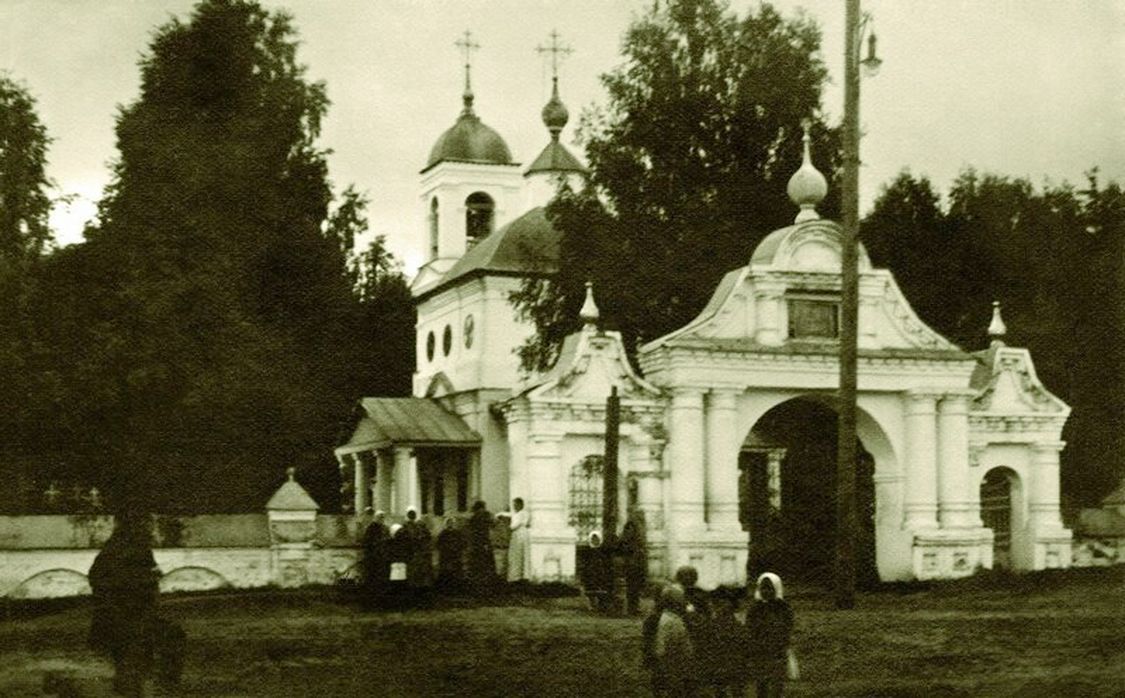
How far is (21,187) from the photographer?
1894cm

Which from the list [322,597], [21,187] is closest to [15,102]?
[21,187]

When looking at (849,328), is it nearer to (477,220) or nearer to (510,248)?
(510,248)

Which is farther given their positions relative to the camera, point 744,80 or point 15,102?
point 744,80

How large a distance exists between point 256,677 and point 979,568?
15.4 metres

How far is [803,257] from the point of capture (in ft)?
89.5

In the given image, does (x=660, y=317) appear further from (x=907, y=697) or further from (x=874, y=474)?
(x=907, y=697)

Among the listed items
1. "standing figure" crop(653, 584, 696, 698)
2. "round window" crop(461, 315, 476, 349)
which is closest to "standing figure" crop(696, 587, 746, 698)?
"standing figure" crop(653, 584, 696, 698)

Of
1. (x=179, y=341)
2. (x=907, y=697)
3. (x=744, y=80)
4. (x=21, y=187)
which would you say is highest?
Result: (x=744, y=80)

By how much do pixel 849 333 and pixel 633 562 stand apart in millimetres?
3713

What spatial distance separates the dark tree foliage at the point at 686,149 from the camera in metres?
32.7

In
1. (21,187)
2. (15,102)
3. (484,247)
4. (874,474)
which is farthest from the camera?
(484,247)

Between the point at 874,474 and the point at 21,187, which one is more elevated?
the point at 21,187

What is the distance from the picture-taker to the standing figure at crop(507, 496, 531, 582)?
2605 centimetres

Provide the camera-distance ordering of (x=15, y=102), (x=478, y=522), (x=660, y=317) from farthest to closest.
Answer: (x=660, y=317) → (x=478, y=522) → (x=15, y=102)
